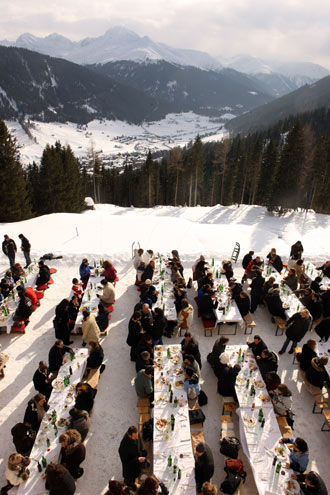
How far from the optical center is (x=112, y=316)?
13.6 m

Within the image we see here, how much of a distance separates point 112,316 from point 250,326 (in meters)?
6.21

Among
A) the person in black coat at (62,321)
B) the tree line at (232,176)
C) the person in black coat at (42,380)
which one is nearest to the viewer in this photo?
the person in black coat at (42,380)

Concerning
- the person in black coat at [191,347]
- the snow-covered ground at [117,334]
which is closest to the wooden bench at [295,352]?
the snow-covered ground at [117,334]

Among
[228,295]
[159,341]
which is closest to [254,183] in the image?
[228,295]

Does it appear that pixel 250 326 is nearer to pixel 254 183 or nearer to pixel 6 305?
pixel 6 305

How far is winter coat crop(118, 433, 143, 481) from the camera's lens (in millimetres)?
6918

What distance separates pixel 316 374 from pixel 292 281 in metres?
6.04

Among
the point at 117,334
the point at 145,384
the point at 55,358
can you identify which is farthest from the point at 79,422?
the point at 117,334

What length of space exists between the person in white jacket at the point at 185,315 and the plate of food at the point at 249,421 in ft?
14.3

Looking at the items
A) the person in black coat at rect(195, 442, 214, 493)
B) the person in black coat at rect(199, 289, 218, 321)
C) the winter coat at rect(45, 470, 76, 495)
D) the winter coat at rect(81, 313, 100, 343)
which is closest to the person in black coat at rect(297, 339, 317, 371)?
the person in black coat at rect(199, 289, 218, 321)

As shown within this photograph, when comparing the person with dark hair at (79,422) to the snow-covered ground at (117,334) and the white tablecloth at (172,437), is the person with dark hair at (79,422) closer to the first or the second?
the snow-covered ground at (117,334)

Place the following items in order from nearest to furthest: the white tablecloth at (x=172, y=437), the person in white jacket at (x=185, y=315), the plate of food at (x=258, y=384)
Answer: the white tablecloth at (x=172, y=437), the plate of food at (x=258, y=384), the person in white jacket at (x=185, y=315)

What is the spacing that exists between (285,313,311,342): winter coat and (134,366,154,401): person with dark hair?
5620mm

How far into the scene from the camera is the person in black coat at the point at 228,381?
29.6 feet
